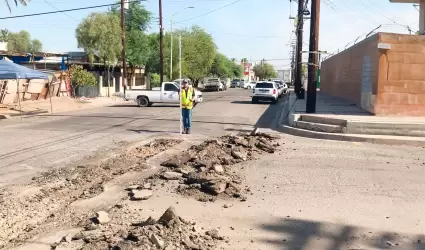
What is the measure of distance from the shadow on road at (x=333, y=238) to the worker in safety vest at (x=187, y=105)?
1000cm

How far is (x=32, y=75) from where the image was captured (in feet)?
71.9

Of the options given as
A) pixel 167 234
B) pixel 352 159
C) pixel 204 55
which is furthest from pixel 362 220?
pixel 204 55

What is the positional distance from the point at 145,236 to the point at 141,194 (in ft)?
7.54

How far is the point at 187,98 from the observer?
1617cm

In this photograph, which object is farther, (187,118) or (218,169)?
(187,118)

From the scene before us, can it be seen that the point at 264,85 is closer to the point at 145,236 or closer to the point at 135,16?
the point at 135,16

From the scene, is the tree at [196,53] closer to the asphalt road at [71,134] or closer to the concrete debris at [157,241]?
the asphalt road at [71,134]

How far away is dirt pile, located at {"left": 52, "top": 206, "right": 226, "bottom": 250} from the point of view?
4926 mm

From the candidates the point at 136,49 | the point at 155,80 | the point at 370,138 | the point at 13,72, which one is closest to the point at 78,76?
the point at 136,49

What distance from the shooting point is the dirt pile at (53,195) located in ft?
19.5

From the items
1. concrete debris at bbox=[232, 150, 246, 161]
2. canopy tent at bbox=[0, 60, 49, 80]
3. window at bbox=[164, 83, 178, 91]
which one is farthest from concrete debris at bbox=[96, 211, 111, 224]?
window at bbox=[164, 83, 178, 91]

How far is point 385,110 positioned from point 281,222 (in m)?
13.7

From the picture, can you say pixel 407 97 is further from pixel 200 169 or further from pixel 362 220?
pixel 362 220

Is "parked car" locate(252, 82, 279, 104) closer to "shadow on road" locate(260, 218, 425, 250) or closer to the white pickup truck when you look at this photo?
the white pickup truck
